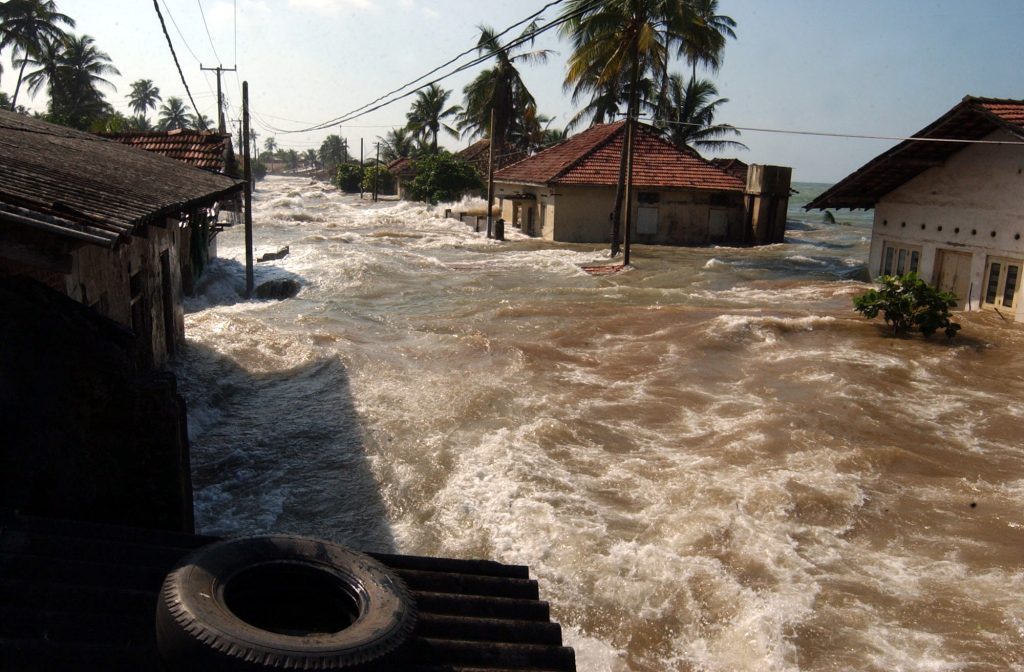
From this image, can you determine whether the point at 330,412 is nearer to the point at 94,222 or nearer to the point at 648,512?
the point at 648,512

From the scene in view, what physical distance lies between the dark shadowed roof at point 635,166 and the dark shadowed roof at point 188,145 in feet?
49.9

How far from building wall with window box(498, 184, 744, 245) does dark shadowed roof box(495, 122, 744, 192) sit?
1.41 feet

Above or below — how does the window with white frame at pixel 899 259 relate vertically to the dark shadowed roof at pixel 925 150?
below

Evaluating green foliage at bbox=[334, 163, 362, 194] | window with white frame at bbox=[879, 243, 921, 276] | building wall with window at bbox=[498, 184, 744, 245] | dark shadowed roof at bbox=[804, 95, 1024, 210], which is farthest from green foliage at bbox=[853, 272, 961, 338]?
green foliage at bbox=[334, 163, 362, 194]

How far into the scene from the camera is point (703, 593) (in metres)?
7.00

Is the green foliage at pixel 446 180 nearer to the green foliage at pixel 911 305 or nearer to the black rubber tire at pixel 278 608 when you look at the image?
the green foliage at pixel 911 305

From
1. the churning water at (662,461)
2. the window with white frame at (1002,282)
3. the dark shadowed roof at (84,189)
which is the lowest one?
the churning water at (662,461)

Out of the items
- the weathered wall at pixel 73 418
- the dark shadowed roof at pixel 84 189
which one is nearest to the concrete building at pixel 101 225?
the dark shadowed roof at pixel 84 189

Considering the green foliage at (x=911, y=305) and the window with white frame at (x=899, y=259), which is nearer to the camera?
the green foliage at (x=911, y=305)

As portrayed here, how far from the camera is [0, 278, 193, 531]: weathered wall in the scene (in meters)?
4.95

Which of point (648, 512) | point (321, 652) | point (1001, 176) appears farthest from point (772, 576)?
point (1001, 176)

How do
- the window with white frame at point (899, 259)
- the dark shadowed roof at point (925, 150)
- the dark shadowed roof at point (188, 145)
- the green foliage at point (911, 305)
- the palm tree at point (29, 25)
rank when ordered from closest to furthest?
the green foliage at point (911, 305) < the dark shadowed roof at point (925, 150) < the dark shadowed roof at point (188, 145) < the window with white frame at point (899, 259) < the palm tree at point (29, 25)

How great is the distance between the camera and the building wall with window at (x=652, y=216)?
3438 cm

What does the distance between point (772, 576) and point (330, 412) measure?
6.68 meters
